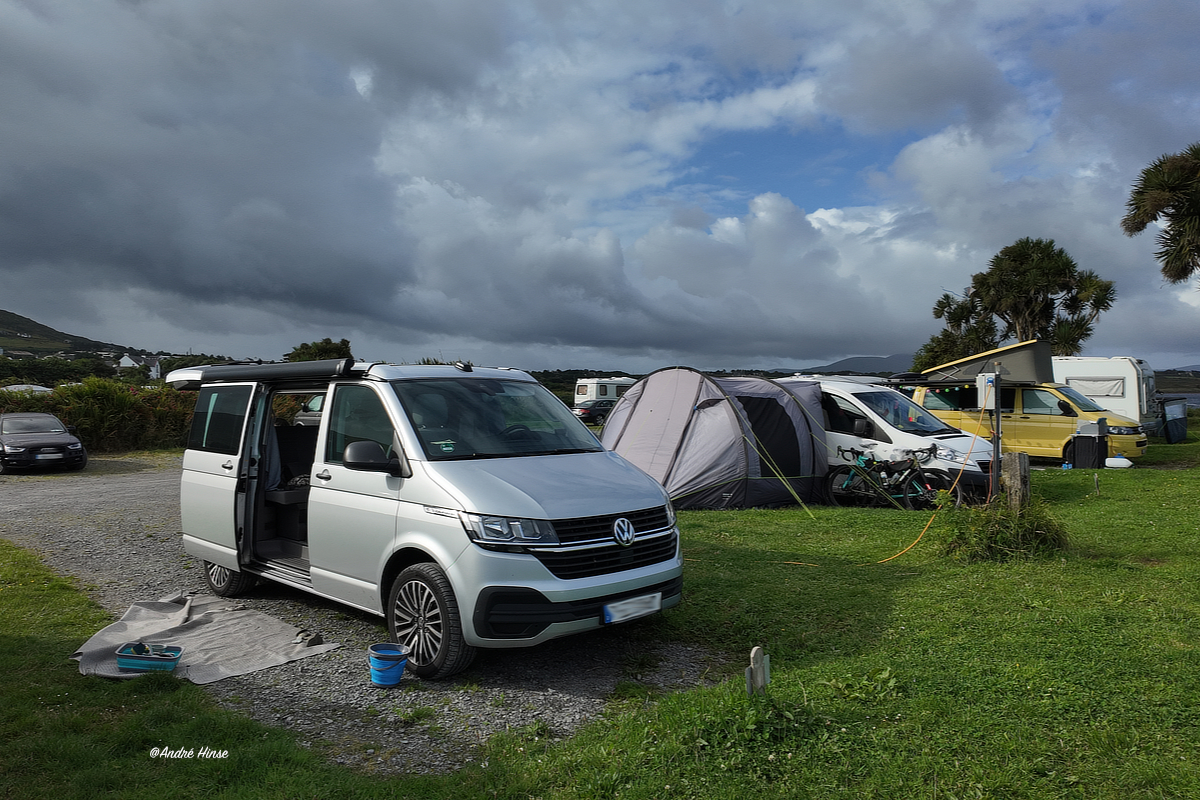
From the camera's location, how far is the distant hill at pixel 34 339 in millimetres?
104438

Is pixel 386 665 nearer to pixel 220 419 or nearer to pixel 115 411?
pixel 220 419

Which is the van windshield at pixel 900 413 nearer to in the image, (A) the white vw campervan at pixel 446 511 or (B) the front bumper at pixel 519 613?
(A) the white vw campervan at pixel 446 511

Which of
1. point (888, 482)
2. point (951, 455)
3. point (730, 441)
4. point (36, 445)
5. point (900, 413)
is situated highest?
point (900, 413)

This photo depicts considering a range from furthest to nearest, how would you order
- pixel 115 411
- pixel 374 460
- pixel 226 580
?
pixel 115 411 → pixel 226 580 → pixel 374 460

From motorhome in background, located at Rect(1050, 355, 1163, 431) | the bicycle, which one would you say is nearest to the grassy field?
the bicycle

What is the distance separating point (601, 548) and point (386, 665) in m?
1.48

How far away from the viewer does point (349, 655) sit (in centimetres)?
527

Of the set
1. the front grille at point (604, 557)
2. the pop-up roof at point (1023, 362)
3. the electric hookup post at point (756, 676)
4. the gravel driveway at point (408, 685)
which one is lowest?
the gravel driveway at point (408, 685)

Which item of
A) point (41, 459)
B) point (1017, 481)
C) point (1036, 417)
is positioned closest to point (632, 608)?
point (1017, 481)

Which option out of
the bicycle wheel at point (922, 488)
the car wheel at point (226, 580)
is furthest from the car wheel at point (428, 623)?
the bicycle wheel at point (922, 488)

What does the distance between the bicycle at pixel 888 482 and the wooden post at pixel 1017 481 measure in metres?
3.14

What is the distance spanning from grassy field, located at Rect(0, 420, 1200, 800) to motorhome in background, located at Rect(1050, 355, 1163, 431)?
16.0 m

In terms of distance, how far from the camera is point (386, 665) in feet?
15.0

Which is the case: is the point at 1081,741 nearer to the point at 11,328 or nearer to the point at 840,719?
the point at 840,719
